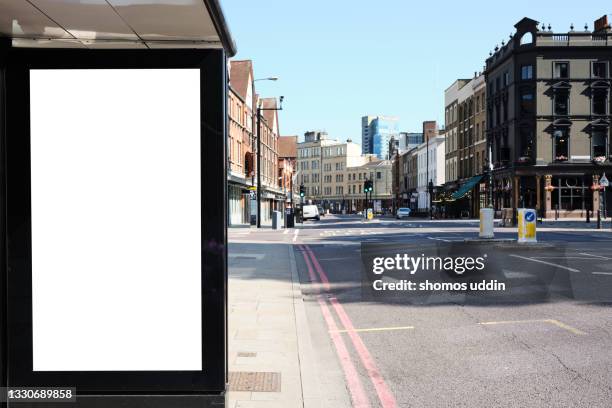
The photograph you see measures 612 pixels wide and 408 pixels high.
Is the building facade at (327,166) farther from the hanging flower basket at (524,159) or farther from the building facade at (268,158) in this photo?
the hanging flower basket at (524,159)

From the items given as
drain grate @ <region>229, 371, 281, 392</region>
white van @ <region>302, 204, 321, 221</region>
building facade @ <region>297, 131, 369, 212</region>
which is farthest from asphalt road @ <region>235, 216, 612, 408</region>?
building facade @ <region>297, 131, 369, 212</region>

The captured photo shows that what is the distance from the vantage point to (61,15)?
3.43 m

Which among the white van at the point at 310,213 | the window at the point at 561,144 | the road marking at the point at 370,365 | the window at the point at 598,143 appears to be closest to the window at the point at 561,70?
the window at the point at 561,144

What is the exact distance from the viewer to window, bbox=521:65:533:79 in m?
55.7

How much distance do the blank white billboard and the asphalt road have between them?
2.07 metres

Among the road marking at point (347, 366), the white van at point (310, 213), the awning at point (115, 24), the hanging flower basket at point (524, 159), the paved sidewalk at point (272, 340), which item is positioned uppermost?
the hanging flower basket at point (524, 159)

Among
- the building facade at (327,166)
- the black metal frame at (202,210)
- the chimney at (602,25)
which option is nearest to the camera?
the black metal frame at (202,210)

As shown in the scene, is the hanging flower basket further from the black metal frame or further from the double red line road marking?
the black metal frame

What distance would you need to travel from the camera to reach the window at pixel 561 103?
55.3 meters

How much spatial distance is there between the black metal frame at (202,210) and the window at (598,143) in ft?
189

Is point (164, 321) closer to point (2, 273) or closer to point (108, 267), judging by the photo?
point (108, 267)

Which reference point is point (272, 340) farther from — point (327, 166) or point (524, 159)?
point (327, 166)

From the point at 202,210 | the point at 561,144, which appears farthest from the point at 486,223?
the point at 561,144

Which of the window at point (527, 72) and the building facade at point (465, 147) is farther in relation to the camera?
the building facade at point (465, 147)
